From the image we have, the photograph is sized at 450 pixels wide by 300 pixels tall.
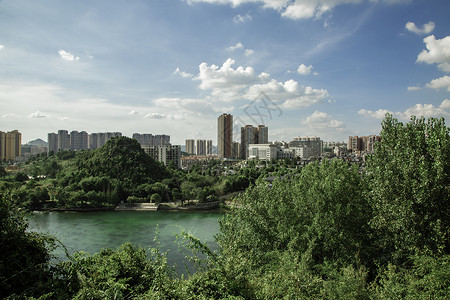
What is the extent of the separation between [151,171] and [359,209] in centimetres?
2892

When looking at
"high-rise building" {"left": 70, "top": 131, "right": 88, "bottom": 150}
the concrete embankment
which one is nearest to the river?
the concrete embankment

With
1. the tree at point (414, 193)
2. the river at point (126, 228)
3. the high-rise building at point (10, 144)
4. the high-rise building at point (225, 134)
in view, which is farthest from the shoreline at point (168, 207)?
the high-rise building at point (10, 144)

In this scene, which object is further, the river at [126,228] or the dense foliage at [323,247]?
the river at [126,228]

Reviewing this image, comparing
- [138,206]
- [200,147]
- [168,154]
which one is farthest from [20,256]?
[200,147]

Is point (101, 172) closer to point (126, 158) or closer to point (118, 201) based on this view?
point (126, 158)

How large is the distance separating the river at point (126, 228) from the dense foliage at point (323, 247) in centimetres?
569

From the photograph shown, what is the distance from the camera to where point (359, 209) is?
5789mm

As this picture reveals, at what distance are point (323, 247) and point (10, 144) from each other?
64.6 metres

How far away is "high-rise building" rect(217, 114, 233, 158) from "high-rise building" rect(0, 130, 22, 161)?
132ft

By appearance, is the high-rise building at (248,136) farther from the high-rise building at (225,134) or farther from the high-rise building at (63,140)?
the high-rise building at (63,140)

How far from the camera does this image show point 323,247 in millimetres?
5742

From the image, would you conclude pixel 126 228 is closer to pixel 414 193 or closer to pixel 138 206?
pixel 138 206

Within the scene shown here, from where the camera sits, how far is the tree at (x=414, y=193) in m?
4.70

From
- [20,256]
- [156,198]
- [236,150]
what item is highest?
[236,150]
